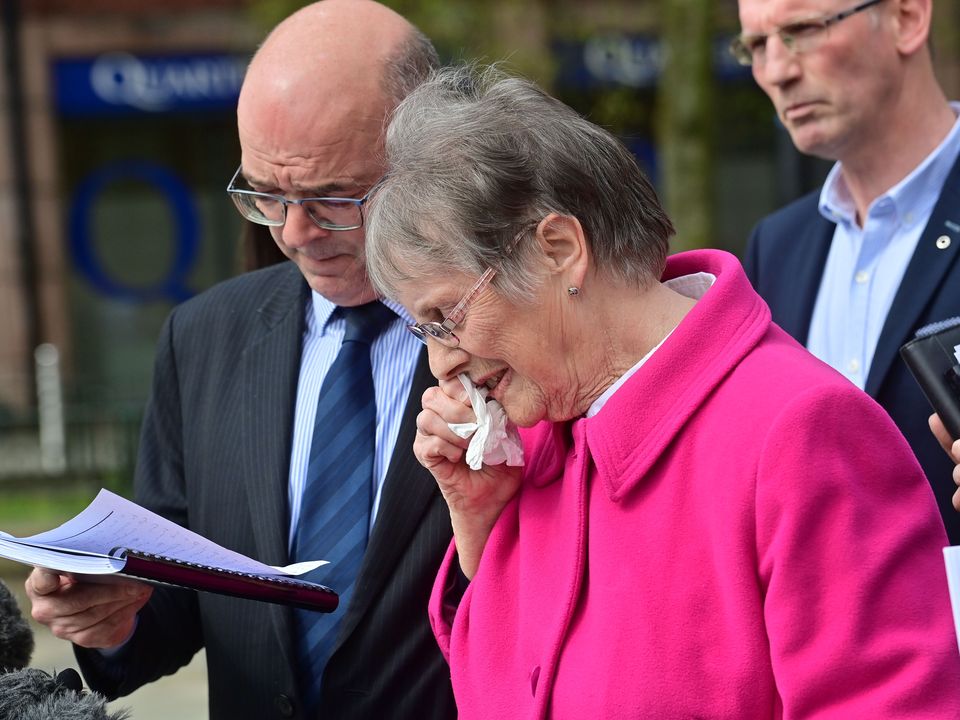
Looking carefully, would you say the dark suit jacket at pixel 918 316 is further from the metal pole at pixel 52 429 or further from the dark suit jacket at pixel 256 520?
the metal pole at pixel 52 429

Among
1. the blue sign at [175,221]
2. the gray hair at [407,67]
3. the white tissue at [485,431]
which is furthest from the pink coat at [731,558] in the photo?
the blue sign at [175,221]

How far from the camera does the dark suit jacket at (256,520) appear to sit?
2500 mm

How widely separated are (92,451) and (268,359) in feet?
28.6

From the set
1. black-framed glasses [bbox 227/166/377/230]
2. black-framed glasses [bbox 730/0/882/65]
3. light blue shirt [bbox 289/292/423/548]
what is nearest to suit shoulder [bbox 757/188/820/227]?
black-framed glasses [bbox 730/0/882/65]

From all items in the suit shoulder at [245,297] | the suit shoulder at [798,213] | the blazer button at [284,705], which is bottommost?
the blazer button at [284,705]

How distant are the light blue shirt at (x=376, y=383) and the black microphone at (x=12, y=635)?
504mm

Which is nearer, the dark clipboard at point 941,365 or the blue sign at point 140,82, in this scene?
the dark clipboard at point 941,365

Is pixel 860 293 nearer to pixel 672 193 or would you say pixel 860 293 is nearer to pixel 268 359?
pixel 268 359

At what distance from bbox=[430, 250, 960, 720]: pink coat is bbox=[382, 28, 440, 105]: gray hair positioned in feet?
2.60

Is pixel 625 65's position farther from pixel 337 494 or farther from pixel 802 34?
pixel 337 494

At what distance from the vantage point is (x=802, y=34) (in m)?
3.38

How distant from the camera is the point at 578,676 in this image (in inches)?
78.4

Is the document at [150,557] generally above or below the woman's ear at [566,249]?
below

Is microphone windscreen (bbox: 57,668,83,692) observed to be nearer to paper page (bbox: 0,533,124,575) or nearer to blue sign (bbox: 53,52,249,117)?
paper page (bbox: 0,533,124,575)
